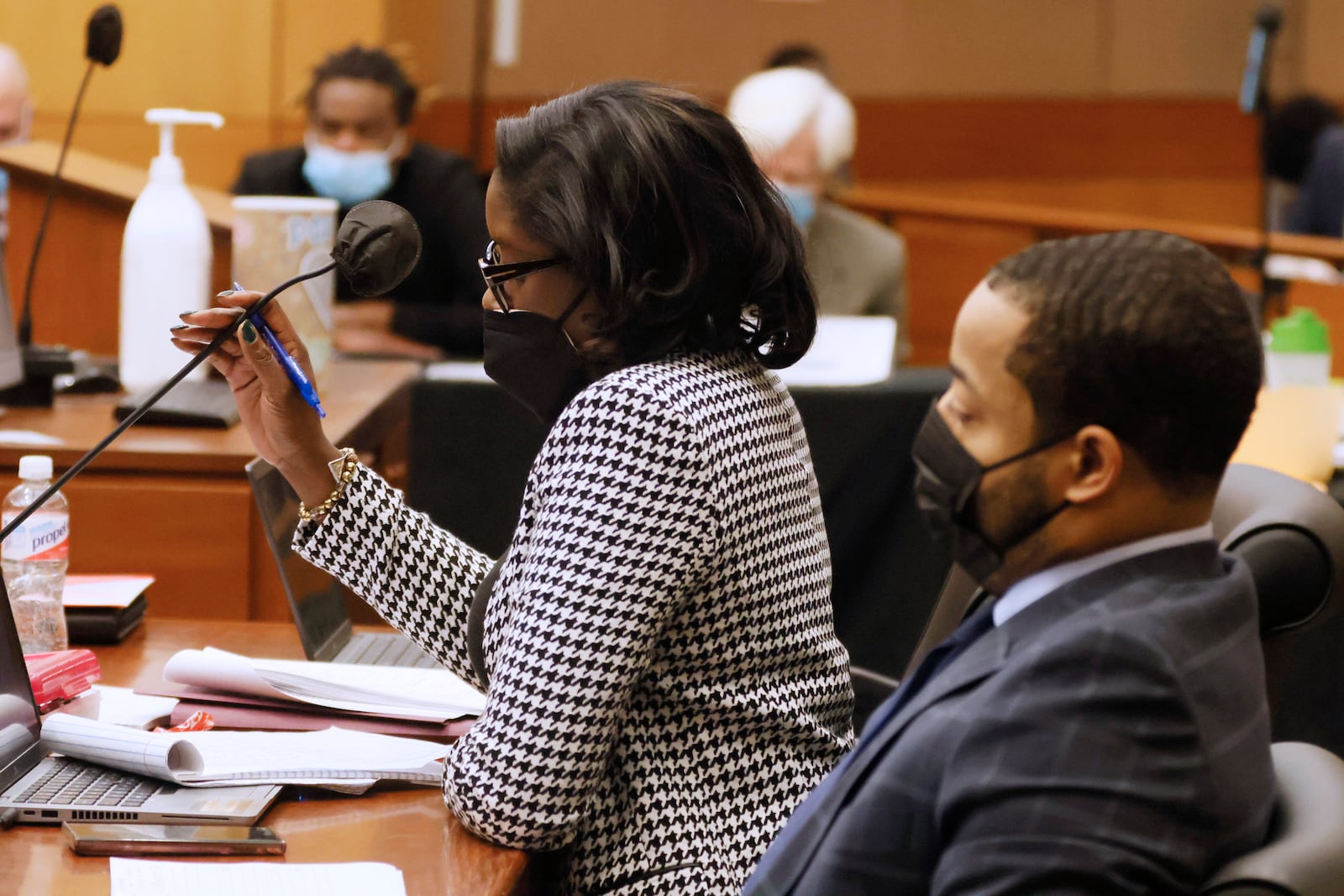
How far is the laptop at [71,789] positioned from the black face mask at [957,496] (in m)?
0.55

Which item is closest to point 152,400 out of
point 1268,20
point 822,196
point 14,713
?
point 14,713

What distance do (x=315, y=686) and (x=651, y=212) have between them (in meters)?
0.52

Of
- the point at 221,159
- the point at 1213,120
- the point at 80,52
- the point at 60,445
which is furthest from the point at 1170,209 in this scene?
the point at 60,445

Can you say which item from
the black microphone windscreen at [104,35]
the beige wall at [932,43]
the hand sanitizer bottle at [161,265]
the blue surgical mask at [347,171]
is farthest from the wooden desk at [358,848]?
the beige wall at [932,43]

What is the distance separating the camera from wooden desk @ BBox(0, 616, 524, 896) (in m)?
1.06

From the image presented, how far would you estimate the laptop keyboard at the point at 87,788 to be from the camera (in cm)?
115

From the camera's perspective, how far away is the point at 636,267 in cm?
129

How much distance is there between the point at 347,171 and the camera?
381 centimetres

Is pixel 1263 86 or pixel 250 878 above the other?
pixel 1263 86

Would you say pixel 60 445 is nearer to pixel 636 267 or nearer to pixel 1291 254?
pixel 636 267

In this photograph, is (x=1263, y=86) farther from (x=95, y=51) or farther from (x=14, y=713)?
(x=14, y=713)

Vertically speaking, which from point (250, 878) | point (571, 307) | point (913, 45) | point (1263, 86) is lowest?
point (250, 878)

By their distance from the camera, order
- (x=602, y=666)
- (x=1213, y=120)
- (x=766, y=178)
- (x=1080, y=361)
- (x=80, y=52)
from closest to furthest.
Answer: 1. (x=1080, y=361)
2. (x=602, y=666)
3. (x=766, y=178)
4. (x=80, y=52)
5. (x=1213, y=120)

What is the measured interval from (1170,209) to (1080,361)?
250 inches
